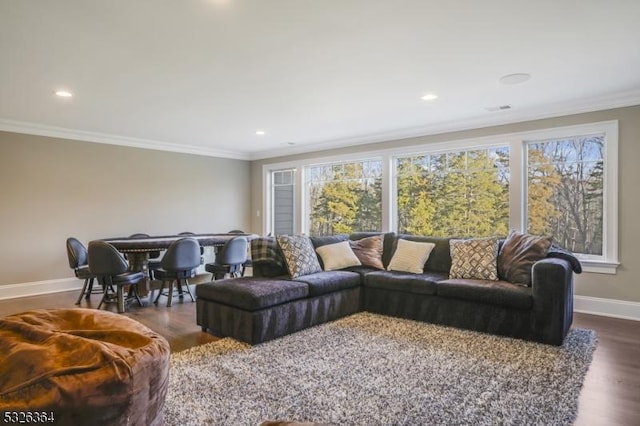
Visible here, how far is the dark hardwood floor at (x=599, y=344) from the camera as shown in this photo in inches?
89.1

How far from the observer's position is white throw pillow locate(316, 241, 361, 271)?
4.73m

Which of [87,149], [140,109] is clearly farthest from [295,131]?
Answer: [87,149]

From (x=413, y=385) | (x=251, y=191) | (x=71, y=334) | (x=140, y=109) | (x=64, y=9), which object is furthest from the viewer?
(x=251, y=191)

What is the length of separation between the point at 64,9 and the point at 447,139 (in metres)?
4.71

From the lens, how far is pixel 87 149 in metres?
6.08

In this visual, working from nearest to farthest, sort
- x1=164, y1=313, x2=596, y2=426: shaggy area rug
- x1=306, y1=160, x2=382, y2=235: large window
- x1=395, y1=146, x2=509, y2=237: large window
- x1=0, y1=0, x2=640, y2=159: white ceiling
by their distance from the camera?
1. x1=164, y1=313, x2=596, y2=426: shaggy area rug
2. x1=0, y1=0, x2=640, y2=159: white ceiling
3. x1=395, y1=146, x2=509, y2=237: large window
4. x1=306, y1=160, x2=382, y2=235: large window

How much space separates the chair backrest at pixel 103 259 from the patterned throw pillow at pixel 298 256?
1879 mm

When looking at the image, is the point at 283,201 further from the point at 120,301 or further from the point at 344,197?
the point at 120,301

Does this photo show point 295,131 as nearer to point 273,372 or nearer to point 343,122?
point 343,122

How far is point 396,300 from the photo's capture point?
4.26 m

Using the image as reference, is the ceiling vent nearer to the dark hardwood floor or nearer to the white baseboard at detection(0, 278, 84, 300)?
the dark hardwood floor

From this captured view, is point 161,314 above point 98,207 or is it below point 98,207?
below

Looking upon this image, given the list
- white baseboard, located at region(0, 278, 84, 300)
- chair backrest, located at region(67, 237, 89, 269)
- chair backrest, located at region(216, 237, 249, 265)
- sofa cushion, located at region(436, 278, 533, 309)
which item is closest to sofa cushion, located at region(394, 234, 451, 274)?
sofa cushion, located at region(436, 278, 533, 309)

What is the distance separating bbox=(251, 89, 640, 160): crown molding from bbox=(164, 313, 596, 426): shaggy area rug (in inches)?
99.3
